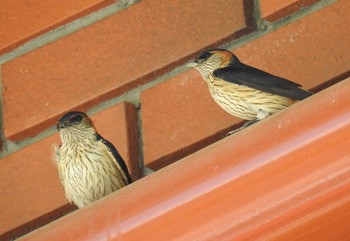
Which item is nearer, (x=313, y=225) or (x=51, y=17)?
(x=313, y=225)

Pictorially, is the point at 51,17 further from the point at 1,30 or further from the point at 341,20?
the point at 341,20

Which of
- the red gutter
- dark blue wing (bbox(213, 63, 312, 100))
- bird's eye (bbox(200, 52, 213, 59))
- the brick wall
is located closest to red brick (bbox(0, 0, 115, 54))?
the brick wall

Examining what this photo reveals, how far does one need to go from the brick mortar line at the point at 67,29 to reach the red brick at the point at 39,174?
0.28 m

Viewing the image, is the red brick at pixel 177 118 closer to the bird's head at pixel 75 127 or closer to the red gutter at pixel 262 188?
the bird's head at pixel 75 127

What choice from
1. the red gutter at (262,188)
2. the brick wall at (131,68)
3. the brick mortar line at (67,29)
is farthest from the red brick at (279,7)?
the red gutter at (262,188)

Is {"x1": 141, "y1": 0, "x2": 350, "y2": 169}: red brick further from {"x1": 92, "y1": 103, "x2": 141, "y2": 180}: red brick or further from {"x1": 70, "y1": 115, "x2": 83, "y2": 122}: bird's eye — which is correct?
{"x1": 70, "y1": 115, "x2": 83, "y2": 122}: bird's eye

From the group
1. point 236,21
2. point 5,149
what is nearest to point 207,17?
point 236,21

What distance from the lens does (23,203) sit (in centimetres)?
400

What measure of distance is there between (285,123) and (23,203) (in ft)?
4.38

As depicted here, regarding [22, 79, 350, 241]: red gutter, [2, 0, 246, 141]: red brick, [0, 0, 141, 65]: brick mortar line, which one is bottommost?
[22, 79, 350, 241]: red gutter

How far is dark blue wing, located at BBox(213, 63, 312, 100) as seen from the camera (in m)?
3.43

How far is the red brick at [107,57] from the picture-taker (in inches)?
154

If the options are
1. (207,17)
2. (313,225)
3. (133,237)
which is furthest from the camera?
(207,17)

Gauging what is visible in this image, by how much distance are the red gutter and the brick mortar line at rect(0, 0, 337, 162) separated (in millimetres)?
866
